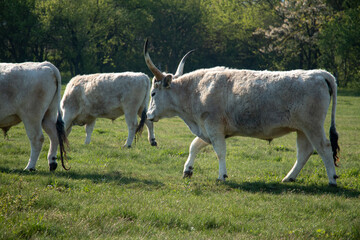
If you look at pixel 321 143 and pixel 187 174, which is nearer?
pixel 321 143

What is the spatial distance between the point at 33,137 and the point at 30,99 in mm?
784

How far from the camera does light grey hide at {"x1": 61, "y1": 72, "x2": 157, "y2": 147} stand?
13422 mm

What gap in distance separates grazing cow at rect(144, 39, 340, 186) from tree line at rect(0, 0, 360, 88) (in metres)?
30.8

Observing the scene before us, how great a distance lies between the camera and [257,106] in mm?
8430

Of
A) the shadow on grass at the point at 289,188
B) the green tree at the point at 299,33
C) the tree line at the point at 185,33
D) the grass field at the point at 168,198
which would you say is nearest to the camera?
the grass field at the point at 168,198

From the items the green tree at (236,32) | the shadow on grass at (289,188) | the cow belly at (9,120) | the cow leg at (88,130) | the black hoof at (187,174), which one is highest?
the cow belly at (9,120)

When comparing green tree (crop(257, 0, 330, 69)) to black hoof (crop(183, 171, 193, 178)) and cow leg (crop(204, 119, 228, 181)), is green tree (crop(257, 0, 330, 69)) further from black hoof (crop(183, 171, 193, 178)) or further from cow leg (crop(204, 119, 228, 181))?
black hoof (crop(183, 171, 193, 178))

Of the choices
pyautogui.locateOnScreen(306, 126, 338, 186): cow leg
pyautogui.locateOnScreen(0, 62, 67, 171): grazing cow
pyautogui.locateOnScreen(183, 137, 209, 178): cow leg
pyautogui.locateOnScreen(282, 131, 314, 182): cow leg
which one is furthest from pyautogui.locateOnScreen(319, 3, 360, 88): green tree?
pyautogui.locateOnScreen(0, 62, 67, 171): grazing cow

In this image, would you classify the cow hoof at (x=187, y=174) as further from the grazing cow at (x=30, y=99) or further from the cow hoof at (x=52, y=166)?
the cow hoof at (x=52, y=166)

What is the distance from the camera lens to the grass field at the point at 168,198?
5.41 meters

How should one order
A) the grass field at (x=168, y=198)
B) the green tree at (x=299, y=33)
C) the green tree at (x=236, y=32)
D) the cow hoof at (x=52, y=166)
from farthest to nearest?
the green tree at (x=236, y=32), the green tree at (x=299, y=33), the cow hoof at (x=52, y=166), the grass field at (x=168, y=198)

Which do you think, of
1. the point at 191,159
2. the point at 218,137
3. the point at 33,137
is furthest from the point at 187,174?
the point at 33,137

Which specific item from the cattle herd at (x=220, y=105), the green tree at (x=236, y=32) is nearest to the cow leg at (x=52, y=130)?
the cattle herd at (x=220, y=105)

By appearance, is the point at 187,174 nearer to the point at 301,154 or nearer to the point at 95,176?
the point at 95,176
